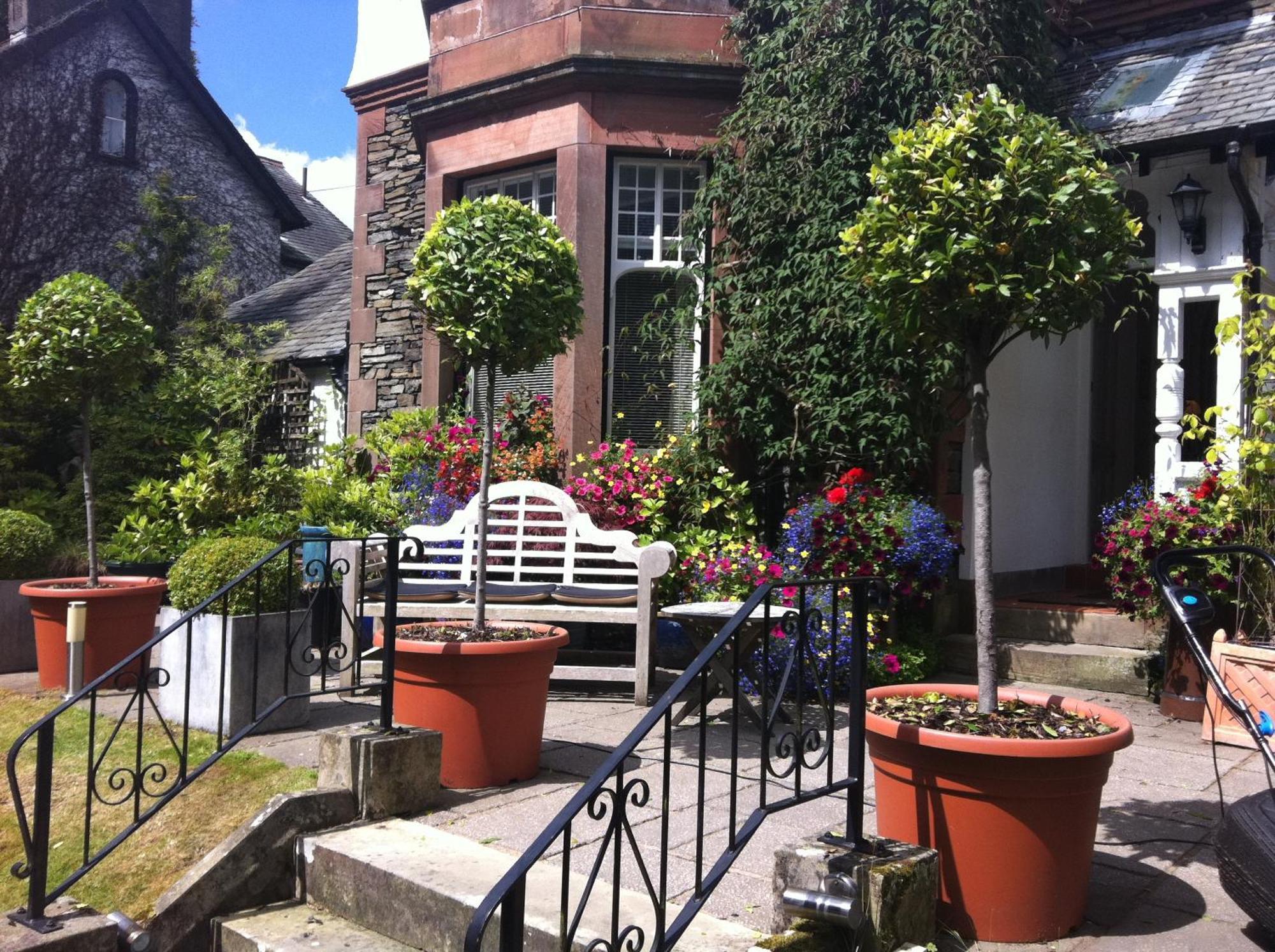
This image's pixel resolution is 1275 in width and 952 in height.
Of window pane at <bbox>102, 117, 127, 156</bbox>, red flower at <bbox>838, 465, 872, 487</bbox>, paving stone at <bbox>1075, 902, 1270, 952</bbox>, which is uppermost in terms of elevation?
window pane at <bbox>102, 117, 127, 156</bbox>

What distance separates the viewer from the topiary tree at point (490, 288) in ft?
16.3

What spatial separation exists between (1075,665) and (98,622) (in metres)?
5.99

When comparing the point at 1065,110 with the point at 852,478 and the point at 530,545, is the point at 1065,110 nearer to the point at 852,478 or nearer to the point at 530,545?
the point at 852,478

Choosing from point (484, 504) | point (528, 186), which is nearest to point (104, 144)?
point (528, 186)

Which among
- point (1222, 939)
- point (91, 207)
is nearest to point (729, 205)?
point (1222, 939)

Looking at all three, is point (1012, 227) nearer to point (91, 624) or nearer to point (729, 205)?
point (729, 205)

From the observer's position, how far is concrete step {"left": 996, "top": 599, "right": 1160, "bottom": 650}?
278 inches

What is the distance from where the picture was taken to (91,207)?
46.3ft

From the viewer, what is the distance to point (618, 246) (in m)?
8.77

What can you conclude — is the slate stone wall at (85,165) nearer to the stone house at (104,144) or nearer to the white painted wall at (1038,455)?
the stone house at (104,144)

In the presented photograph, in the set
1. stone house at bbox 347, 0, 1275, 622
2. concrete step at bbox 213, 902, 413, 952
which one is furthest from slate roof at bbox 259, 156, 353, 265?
concrete step at bbox 213, 902, 413, 952

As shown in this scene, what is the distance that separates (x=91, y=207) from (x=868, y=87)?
415 inches

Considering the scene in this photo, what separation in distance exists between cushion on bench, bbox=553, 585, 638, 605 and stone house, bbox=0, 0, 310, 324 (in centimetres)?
905

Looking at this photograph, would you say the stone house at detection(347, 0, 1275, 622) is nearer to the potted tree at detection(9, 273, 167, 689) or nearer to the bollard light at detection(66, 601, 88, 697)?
the potted tree at detection(9, 273, 167, 689)
